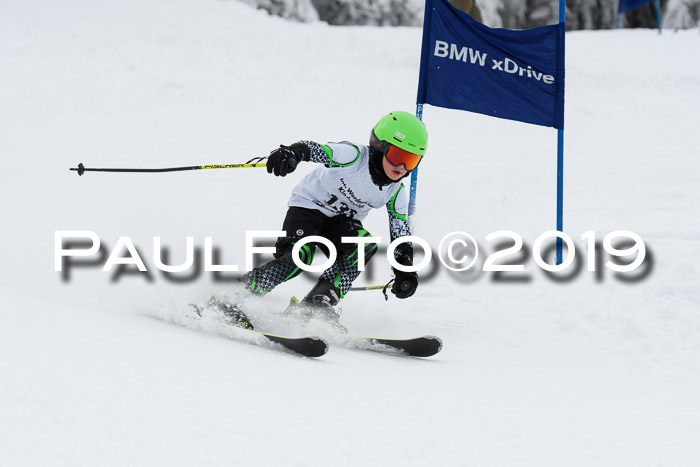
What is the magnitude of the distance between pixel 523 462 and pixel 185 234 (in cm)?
429

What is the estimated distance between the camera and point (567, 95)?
11320 millimetres

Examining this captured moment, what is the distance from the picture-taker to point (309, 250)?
4.33 meters

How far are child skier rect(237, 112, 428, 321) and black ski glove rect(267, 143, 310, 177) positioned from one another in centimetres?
2

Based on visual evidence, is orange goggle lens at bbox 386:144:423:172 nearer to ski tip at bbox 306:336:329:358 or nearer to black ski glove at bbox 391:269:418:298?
black ski glove at bbox 391:269:418:298

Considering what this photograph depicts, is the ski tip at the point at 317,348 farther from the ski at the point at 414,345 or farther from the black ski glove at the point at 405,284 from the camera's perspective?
the black ski glove at the point at 405,284

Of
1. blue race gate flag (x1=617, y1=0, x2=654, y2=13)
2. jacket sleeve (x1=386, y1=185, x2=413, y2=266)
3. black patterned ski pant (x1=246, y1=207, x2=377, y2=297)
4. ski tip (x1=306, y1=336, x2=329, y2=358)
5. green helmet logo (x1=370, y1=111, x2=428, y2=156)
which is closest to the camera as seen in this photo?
ski tip (x1=306, y1=336, x2=329, y2=358)

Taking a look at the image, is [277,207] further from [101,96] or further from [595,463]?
[595,463]

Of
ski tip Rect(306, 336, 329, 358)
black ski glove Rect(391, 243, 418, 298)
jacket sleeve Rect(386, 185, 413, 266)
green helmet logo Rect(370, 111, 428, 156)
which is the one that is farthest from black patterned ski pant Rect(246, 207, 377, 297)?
ski tip Rect(306, 336, 329, 358)

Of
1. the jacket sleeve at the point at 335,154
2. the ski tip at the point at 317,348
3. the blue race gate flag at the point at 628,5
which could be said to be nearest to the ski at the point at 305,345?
the ski tip at the point at 317,348

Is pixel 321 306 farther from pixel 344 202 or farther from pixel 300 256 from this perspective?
pixel 344 202

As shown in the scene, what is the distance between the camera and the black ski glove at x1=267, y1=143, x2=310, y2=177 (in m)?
3.84

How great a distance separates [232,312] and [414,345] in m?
1.01

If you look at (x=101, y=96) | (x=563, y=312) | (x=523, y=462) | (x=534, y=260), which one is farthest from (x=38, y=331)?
(x=101, y=96)

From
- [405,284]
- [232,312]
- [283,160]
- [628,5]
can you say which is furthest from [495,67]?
[628,5]
